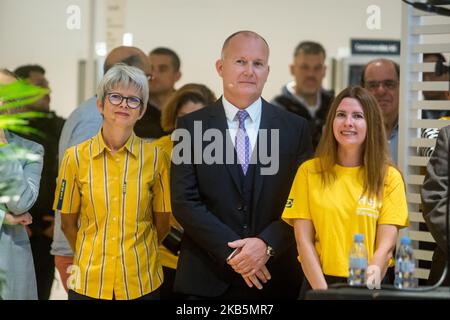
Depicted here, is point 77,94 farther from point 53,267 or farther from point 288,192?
point 288,192

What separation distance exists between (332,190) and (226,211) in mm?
552

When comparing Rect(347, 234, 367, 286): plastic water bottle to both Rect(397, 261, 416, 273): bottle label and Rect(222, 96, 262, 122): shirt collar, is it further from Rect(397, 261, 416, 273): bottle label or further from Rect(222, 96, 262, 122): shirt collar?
Rect(222, 96, 262, 122): shirt collar

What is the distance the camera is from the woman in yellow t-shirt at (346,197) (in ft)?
13.4

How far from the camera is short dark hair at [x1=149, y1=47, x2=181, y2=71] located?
20.3ft

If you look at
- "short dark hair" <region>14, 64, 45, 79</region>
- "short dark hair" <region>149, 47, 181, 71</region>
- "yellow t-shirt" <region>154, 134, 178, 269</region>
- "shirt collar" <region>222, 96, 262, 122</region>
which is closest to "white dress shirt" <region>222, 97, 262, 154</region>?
"shirt collar" <region>222, 96, 262, 122</region>

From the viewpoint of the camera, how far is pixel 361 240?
383 centimetres

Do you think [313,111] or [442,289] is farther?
[313,111]

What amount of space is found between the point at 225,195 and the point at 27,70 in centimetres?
165

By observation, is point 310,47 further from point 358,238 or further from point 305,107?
point 358,238

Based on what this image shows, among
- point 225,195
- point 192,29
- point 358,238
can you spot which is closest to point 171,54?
point 192,29

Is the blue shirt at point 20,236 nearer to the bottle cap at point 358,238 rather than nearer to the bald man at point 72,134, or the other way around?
the bald man at point 72,134

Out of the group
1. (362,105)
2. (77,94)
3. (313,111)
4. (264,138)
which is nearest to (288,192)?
(264,138)

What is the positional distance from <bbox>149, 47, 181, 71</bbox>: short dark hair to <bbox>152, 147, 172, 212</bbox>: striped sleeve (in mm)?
1789

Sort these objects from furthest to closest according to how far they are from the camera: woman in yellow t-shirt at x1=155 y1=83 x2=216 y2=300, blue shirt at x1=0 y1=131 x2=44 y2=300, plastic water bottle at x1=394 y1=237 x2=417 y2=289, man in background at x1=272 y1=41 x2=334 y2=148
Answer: man in background at x1=272 y1=41 x2=334 y2=148
woman in yellow t-shirt at x1=155 y1=83 x2=216 y2=300
blue shirt at x1=0 y1=131 x2=44 y2=300
plastic water bottle at x1=394 y1=237 x2=417 y2=289
